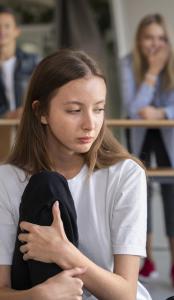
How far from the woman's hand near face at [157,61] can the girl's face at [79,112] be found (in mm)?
1539

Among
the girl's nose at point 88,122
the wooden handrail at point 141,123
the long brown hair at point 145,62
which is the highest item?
the long brown hair at point 145,62

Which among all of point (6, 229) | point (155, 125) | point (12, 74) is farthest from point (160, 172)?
point (6, 229)

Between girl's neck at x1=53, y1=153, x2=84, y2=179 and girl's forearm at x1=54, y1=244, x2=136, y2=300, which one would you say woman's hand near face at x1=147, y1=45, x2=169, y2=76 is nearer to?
girl's neck at x1=53, y1=153, x2=84, y2=179

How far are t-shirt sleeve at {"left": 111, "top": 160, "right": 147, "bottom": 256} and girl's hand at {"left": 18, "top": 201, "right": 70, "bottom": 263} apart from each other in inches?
5.3

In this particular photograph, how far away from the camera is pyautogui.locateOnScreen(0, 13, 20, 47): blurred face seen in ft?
10.1

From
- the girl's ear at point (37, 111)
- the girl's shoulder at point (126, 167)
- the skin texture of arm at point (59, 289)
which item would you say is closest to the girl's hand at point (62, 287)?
the skin texture of arm at point (59, 289)

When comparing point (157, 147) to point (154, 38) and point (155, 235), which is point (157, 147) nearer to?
point (154, 38)

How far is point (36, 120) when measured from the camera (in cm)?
142

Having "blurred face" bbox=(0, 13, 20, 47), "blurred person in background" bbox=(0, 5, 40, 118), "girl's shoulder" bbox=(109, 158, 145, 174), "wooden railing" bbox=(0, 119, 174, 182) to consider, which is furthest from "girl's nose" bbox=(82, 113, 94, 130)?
"blurred face" bbox=(0, 13, 20, 47)

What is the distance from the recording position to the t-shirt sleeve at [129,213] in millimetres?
1273

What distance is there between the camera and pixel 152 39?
9.52 feet

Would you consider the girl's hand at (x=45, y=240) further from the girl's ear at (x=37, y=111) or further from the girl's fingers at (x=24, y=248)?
the girl's ear at (x=37, y=111)

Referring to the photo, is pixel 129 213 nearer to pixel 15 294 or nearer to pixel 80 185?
Result: pixel 80 185

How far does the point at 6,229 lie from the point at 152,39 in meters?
1.80
